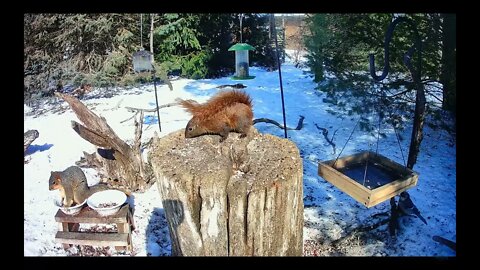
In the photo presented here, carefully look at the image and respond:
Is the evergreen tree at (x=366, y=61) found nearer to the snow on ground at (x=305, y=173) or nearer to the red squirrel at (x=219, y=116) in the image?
the snow on ground at (x=305, y=173)

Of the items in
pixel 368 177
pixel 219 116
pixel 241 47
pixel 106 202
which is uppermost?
pixel 241 47

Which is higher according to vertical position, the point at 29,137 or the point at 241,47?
the point at 241,47

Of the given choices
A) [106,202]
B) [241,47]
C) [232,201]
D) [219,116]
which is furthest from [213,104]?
[241,47]

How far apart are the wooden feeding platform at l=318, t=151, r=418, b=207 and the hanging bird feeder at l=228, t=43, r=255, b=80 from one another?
3.48 ft

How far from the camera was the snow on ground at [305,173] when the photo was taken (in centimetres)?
159

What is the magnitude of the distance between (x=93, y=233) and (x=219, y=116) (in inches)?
32.2

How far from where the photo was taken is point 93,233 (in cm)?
152

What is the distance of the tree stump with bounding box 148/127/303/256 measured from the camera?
106 cm

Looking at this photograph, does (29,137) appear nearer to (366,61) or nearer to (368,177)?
(368,177)

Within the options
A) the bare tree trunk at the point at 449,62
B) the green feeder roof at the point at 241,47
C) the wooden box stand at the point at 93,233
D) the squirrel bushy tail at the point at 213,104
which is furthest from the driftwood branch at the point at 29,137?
the bare tree trunk at the point at 449,62

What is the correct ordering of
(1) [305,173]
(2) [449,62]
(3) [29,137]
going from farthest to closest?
(1) [305,173] → (3) [29,137] → (2) [449,62]

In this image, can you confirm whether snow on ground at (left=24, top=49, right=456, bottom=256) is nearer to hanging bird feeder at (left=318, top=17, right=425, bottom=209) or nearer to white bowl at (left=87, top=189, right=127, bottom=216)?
white bowl at (left=87, top=189, right=127, bottom=216)

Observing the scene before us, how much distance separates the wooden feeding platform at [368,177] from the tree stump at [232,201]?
294 millimetres
